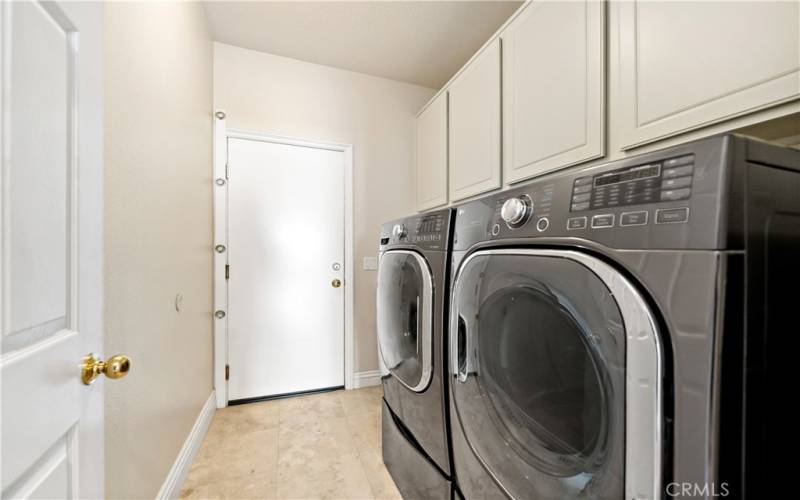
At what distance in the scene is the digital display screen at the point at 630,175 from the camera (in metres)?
0.52

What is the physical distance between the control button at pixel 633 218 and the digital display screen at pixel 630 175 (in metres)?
0.06

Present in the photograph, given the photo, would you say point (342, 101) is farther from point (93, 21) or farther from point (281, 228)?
point (93, 21)

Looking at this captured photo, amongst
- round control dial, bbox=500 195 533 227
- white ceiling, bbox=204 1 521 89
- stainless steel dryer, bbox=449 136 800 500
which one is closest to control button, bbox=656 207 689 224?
stainless steel dryer, bbox=449 136 800 500

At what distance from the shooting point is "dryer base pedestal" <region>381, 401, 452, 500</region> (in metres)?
1.14

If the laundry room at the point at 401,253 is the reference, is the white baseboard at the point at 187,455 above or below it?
below

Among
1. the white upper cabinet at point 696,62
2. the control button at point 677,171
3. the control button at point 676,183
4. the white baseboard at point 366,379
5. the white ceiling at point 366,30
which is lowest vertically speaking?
the white baseboard at point 366,379

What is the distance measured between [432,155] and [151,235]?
1.83 m

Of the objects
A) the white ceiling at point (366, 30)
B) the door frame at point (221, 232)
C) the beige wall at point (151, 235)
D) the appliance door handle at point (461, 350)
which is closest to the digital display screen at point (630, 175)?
the appliance door handle at point (461, 350)

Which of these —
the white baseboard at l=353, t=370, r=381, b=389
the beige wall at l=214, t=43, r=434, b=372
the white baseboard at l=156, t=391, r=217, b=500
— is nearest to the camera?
the white baseboard at l=156, t=391, r=217, b=500

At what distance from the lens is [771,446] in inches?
19.1

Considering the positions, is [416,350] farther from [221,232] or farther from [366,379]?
[221,232]

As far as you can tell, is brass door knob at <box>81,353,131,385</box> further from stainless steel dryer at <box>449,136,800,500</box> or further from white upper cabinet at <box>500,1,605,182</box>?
white upper cabinet at <box>500,1,605,182</box>

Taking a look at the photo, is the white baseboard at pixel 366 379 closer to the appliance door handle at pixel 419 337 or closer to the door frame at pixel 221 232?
the door frame at pixel 221 232

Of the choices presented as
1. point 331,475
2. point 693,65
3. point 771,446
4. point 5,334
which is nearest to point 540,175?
point 693,65
